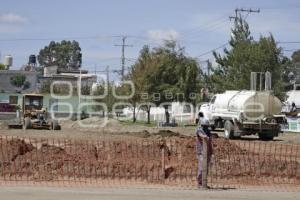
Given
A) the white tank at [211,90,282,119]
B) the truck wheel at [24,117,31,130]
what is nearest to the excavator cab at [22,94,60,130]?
the truck wheel at [24,117,31,130]

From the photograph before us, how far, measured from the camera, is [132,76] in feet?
215

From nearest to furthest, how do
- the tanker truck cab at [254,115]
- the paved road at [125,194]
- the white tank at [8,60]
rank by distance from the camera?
the paved road at [125,194]
the tanker truck cab at [254,115]
the white tank at [8,60]

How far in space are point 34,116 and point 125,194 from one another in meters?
28.6

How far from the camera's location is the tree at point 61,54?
16575 cm

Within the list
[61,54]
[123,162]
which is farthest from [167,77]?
[61,54]

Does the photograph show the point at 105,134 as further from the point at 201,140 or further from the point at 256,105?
the point at 201,140

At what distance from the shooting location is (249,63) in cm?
5603

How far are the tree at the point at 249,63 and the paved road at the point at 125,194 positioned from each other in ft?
133

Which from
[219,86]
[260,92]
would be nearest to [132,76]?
[219,86]

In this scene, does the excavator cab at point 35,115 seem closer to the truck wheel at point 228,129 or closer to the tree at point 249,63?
the truck wheel at point 228,129

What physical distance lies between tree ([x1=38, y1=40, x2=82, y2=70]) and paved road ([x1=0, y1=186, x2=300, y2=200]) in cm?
15279

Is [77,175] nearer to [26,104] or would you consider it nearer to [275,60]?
[26,104]

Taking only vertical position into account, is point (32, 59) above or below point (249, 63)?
above

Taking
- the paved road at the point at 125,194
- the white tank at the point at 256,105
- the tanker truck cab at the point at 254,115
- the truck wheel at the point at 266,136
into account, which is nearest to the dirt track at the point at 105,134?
the truck wheel at the point at 266,136
